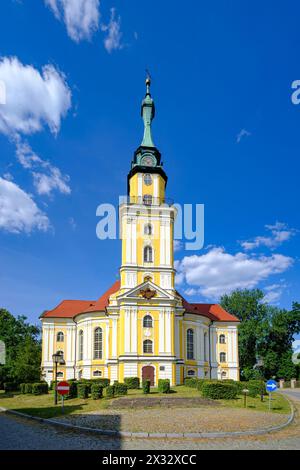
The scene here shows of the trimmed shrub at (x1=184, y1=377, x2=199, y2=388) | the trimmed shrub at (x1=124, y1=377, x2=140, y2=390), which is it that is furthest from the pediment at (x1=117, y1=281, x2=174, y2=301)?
the trimmed shrub at (x1=184, y1=377, x2=199, y2=388)

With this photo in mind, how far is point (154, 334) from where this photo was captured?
44.0 m

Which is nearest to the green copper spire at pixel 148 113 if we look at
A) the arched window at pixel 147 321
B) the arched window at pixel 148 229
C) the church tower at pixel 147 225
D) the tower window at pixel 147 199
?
the church tower at pixel 147 225

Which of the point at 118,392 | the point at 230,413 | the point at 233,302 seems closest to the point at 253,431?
the point at 230,413

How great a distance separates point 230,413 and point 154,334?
21.3m

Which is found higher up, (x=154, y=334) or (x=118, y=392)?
(x=154, y=334)

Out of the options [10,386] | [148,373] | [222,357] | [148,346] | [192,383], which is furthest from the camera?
[222,357]

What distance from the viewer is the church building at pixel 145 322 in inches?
1722

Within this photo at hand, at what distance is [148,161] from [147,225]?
733cm

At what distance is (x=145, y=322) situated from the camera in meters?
44.2

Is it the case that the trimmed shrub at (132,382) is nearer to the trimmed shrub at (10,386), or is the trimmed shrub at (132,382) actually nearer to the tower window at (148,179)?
the trimmed shrub at (10,386)

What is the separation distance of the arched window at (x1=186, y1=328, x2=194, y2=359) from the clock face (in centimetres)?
1845

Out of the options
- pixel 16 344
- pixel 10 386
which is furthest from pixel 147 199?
pixel 16 344

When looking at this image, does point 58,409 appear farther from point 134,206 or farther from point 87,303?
point 87,303

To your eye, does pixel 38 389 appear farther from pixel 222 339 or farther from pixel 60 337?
pixel 222 339
